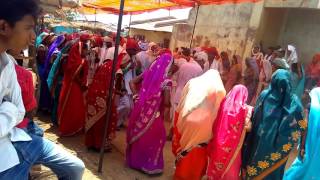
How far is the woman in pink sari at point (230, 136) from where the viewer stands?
396cm

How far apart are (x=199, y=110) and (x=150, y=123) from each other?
2.56 feet

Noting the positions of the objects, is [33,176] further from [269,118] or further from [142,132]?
[269,118]

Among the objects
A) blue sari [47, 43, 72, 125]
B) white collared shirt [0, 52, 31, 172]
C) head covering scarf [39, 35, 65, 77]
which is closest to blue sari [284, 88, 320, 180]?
white collared shirt [0, 52, 31, 172]

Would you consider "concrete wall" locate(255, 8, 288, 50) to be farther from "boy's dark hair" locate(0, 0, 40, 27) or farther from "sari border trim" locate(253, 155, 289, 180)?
"boy's dark hair" locate(0, 0, 40, 27)

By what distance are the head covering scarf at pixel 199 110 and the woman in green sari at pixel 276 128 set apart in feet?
1.66

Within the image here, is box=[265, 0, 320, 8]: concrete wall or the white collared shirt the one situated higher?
box=[265, 0, 320, 8]: concrete wall

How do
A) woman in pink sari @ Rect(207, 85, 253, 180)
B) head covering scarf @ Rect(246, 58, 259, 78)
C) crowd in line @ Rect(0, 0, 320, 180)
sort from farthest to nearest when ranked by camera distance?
head covering scarf @ Rect(246, 58, 259, 78)
woman in pink sari @ Rect(207, 85, 253, 180)
crowd in line @ Rect(0, 0, 320, 180)

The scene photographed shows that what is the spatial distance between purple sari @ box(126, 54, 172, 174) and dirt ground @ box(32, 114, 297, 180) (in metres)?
0.17

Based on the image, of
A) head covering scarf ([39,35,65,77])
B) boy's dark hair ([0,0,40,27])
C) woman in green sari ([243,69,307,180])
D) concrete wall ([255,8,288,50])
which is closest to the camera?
boy's dark hair ([0,0,40,27])

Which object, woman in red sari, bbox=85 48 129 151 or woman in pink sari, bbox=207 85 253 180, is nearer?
woman in pink sari, bbox=207 85 253 180

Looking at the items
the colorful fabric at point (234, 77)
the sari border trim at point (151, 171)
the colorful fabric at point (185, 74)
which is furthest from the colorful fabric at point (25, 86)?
the colorful fabric at point (234, 77)

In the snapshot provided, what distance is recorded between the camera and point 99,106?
5188 millimetres

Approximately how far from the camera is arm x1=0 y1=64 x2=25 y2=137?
185 centimetres

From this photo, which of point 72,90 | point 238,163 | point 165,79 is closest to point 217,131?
point 238,163
